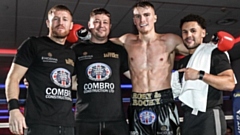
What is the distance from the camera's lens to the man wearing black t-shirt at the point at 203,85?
6.21 ft

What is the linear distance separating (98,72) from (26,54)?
1.53 feet

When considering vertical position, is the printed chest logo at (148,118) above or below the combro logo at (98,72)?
below

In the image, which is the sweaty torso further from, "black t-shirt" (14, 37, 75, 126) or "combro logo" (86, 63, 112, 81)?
"black t-shirt" (14, 37, 75, 126)

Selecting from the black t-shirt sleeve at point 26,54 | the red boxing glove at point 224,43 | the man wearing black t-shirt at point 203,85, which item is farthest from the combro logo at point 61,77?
the red boxing glove at point 224,43

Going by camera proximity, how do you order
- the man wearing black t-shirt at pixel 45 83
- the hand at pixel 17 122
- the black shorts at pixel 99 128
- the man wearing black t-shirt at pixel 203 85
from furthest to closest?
the black shorts at pixel 99 128, the man wearing black t-shirt at pixel 203 85, the man wearing black t-shirt at pixel 45 83, the hand at pixel 17 122

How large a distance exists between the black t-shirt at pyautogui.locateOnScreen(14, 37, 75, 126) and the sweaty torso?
541 millimetres

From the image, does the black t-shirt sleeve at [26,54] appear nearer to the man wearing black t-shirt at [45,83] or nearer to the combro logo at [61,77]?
the man wearing black t-shirt at [45,83]

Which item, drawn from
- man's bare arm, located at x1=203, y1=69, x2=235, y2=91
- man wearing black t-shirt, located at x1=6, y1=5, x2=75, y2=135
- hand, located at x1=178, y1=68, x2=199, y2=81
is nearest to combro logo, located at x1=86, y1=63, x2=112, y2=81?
man wearing black t-shirt, located at x1=6, y1=5, x2=75, y2=135

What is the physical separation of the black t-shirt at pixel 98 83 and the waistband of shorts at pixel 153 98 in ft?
0.47

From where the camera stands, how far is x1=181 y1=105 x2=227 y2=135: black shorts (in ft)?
6.33

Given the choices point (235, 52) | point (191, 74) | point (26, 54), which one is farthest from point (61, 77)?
point (235, 52)

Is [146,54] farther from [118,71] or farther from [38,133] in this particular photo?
[38,133]

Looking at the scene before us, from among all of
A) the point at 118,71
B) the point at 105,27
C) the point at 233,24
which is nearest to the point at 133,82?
the point at 118,71

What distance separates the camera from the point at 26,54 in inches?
71.9
